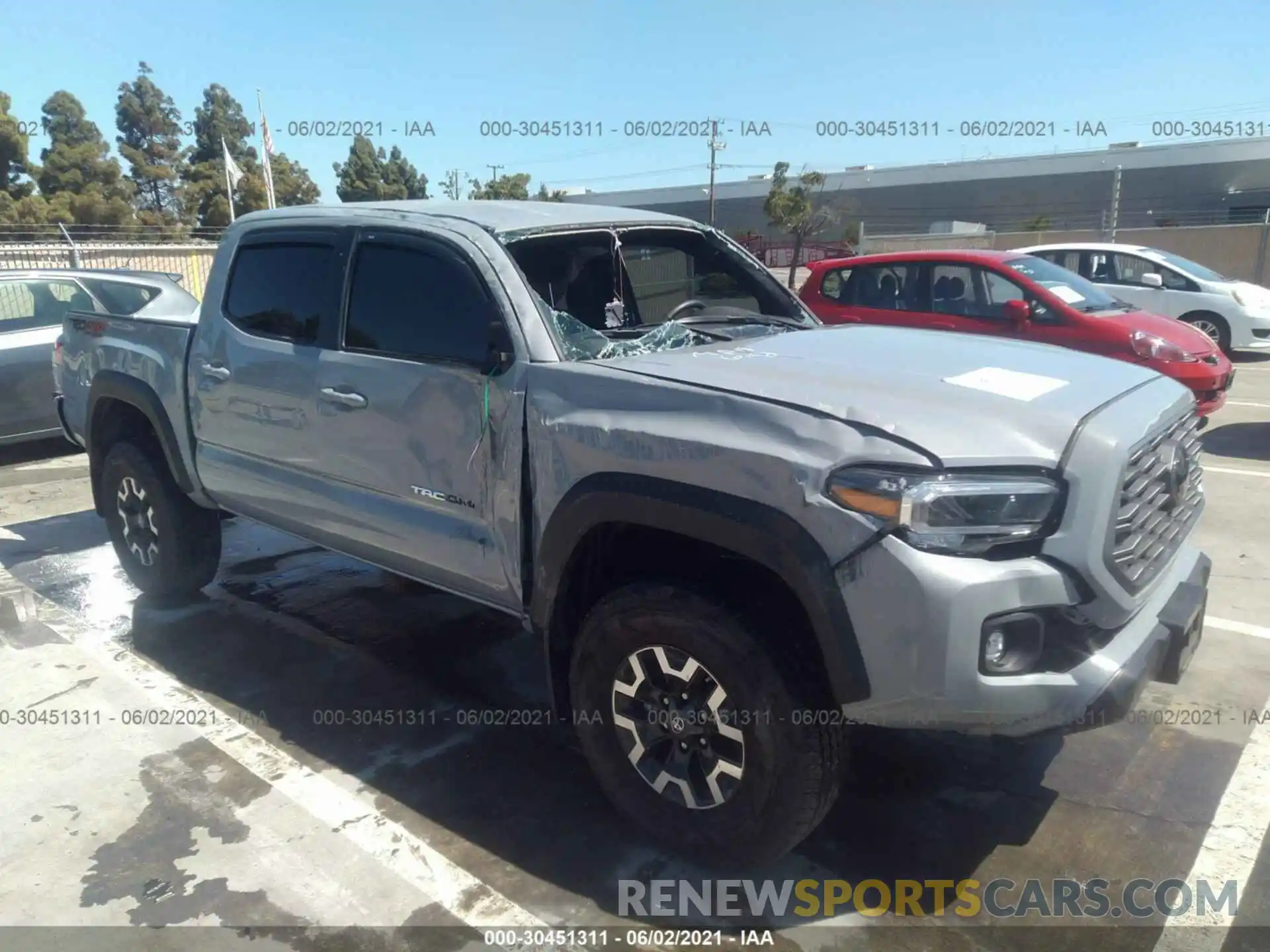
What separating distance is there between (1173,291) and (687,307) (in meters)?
10.8

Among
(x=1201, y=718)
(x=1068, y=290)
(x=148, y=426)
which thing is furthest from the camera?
(x=1068, y=290)

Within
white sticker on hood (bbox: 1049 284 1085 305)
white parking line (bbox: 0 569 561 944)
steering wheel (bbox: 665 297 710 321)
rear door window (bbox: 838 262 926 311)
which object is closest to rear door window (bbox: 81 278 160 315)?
white parking line (bbox: 0 569 561 944)

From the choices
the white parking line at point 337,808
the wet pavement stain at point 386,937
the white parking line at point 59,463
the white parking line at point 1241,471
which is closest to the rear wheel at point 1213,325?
the white parking line at point 1241,471

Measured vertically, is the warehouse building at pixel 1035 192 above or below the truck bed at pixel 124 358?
above

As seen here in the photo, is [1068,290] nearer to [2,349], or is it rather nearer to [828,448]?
[828,448]

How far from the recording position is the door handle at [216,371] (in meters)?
4.24

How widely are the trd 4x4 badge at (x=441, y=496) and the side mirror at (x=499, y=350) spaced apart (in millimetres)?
458

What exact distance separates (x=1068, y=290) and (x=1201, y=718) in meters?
5.34

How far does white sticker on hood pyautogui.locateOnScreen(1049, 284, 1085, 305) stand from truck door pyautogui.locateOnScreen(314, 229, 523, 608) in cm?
613

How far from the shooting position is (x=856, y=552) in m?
2.28

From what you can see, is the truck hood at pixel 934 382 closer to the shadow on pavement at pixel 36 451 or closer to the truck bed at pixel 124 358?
the truck bed at pixel 124 358

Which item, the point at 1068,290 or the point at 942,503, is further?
the point at 1068,290

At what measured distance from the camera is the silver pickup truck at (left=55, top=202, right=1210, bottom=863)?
2307 millimetres

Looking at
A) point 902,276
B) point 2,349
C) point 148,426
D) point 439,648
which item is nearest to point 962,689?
point 439,648
